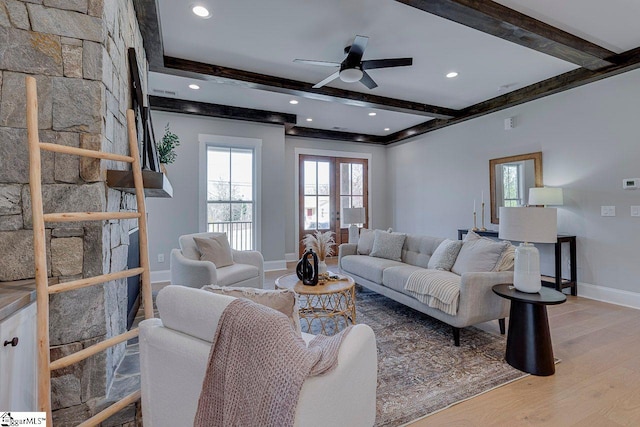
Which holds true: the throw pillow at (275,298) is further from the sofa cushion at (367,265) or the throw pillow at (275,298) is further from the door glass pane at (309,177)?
the door glass pane at (309,177)

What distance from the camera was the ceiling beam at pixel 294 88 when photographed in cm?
362

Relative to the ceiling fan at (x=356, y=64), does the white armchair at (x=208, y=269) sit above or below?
below

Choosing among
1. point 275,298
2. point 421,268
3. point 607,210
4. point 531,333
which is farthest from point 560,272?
point 275,298

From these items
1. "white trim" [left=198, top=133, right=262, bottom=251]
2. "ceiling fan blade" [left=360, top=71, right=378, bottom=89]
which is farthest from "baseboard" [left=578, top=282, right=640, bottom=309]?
"white trim" [left=198, top=133, right=262, bottom=251]

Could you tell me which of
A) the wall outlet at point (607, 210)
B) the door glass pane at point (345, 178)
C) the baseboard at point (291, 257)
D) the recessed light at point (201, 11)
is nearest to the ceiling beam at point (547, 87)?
the wall outlet at point (607, 210)

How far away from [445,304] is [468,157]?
12.3ft

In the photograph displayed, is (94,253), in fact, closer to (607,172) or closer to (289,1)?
(289,1)

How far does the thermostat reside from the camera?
11.5 ft

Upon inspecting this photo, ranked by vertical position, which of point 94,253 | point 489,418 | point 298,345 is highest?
point 94,253

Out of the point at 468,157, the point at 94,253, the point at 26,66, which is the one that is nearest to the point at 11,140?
the point at 26,66

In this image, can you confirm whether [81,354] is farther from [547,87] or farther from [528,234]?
[547,87]

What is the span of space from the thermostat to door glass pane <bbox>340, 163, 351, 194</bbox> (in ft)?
15.2

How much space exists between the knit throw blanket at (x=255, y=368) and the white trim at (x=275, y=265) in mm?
4508

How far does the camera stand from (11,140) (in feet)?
4.76
